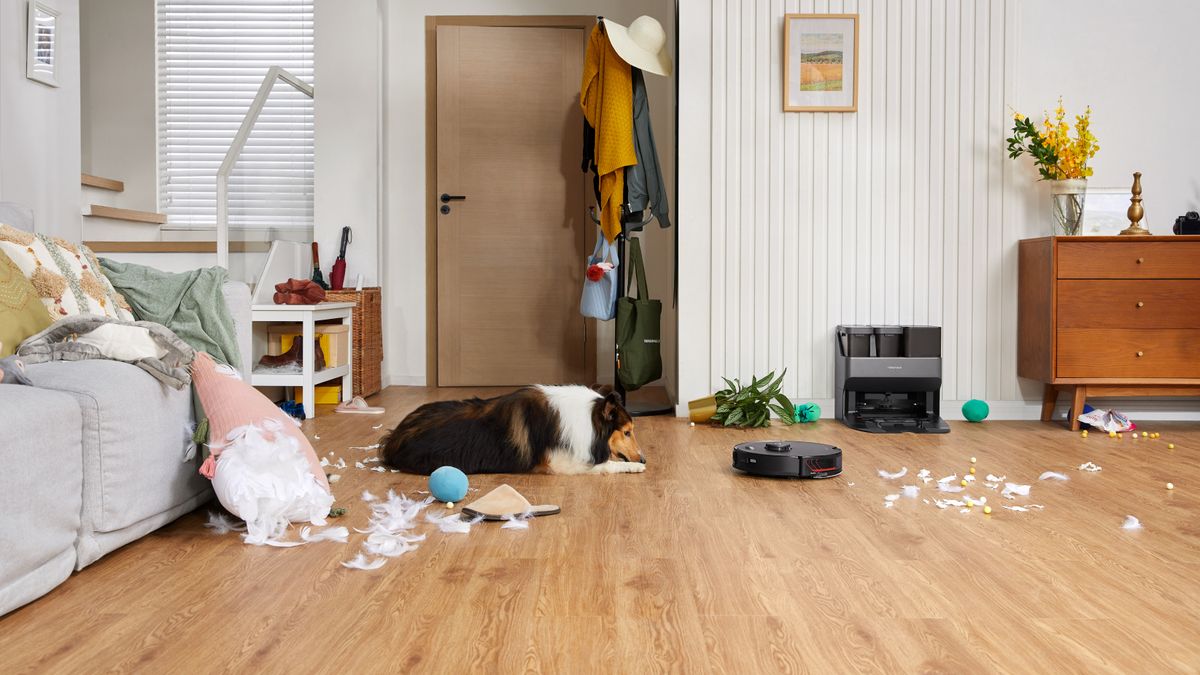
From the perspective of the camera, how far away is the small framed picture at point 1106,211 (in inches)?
172

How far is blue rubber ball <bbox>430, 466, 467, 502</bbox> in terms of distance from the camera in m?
2.66

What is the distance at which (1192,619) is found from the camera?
5.61ft

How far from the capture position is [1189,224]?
4.27 m

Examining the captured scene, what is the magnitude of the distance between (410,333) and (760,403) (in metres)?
2.62

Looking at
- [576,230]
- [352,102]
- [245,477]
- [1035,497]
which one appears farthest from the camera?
[576,230]

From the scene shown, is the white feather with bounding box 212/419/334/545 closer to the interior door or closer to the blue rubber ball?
the blue rubber ball

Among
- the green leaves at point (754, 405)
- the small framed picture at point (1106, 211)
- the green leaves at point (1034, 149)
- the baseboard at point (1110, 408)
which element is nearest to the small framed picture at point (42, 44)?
the green leaves at point (754, 405)

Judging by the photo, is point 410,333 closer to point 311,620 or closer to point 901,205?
point 901,205

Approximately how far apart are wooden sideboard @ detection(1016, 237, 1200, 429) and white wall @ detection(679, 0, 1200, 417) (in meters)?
0.37

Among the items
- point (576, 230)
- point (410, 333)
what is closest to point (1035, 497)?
point (576, 230)

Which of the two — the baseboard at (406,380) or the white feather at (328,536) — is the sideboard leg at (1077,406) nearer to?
the white feather at (328,536)

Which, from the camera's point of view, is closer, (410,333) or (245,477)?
(245,477)

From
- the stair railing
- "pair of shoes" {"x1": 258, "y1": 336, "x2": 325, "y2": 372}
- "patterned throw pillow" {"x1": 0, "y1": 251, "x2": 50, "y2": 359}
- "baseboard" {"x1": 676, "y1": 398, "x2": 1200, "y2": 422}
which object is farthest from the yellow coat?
"patterned throw pillow" {"x1": 0, "y1": 251, "x2": 50, "y2": 359}

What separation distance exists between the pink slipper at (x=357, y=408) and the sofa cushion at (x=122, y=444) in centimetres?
226
